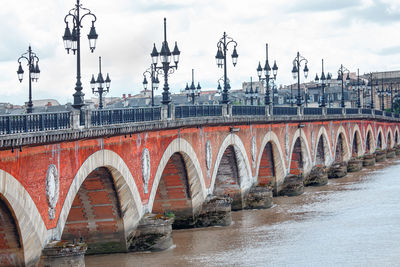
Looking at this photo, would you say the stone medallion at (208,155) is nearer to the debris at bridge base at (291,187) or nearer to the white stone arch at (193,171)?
the white stone arch at (193,171)

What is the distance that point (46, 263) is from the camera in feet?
59.7

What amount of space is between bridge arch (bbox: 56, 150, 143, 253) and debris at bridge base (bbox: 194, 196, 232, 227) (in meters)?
6.10

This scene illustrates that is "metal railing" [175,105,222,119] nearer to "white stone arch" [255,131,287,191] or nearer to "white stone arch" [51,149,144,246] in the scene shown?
"white stone arch" [51,149,144,246]

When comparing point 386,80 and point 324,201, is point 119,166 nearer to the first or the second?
point 324,201

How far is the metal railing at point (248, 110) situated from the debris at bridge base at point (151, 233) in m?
11.9

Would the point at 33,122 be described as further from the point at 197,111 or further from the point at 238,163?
the point at 238,163

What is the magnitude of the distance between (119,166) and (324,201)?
18.6 metres

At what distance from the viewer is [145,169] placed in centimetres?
2528

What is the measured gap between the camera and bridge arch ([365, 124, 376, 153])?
243ft

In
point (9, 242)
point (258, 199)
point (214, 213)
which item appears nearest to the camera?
point (9, 242)

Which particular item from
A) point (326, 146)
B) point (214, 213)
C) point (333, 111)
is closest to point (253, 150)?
point (214, 213)

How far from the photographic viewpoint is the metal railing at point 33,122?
53.1 feet

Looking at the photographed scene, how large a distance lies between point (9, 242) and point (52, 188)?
1850 mm

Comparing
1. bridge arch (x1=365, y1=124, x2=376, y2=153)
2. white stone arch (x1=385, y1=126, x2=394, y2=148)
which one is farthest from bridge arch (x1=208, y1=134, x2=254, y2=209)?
white stone arch (x1=385, y1=126, x2=394, y2=148)
